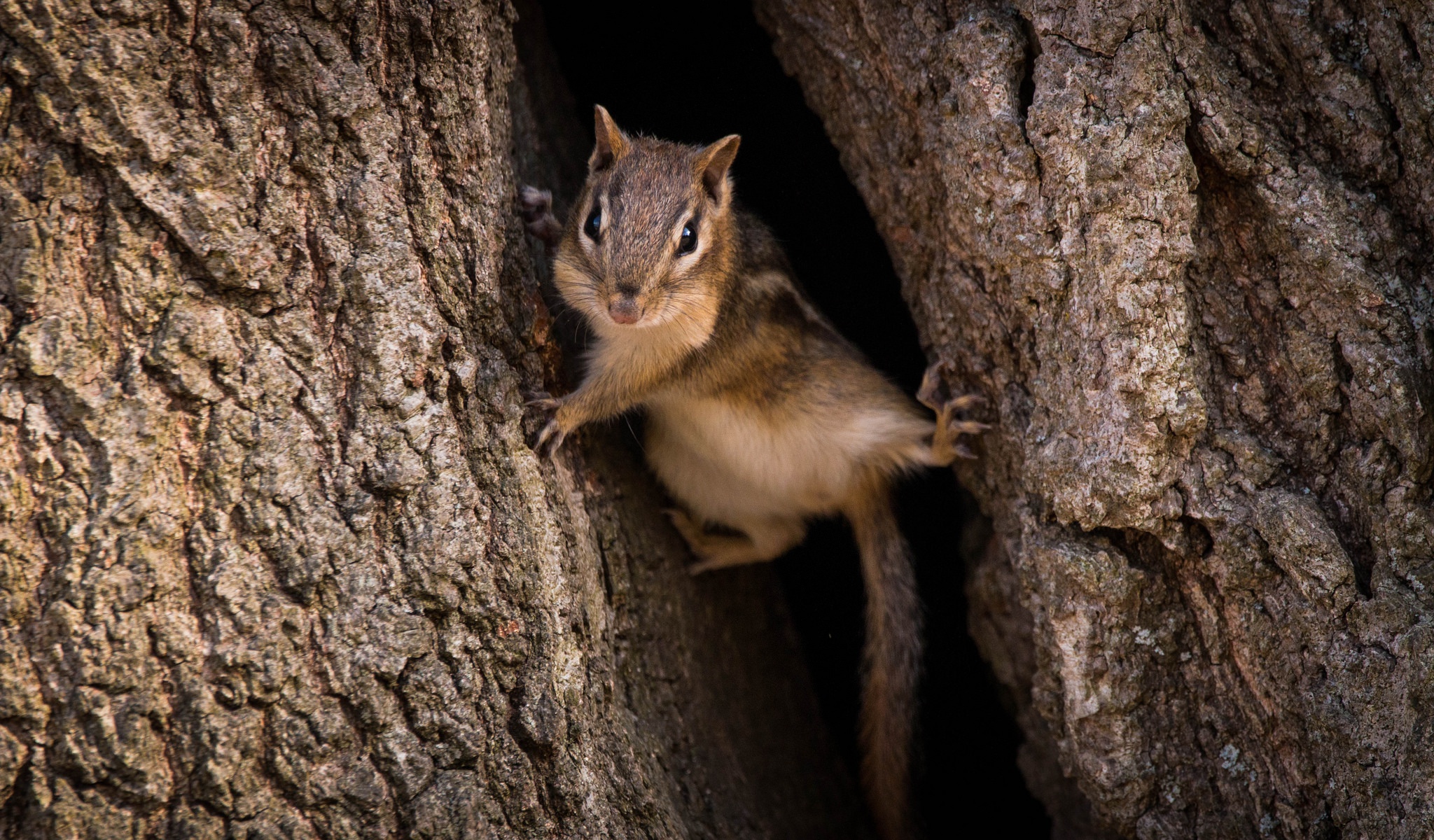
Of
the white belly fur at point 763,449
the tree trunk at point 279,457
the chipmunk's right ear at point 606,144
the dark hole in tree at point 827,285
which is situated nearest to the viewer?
the tree trunk at point 279,457

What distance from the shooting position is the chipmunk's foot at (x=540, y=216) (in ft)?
9.89

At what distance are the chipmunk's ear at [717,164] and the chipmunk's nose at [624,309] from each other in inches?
24.3

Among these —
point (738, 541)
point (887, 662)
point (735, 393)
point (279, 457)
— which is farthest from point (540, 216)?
point (887, 662)

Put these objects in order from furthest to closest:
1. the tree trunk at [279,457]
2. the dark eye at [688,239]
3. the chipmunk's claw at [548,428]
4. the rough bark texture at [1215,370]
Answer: the dark eye at [688,239], the chipmunk's claw at [548,428], the rough bark texture at [1215,370], the tree trunk at [279,457]

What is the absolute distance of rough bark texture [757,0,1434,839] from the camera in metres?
2.38

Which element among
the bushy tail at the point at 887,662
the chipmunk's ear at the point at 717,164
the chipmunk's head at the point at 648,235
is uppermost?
the chipmunk's ear at the point at 717,164

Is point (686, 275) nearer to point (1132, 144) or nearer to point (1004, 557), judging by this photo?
point (1132, 144)

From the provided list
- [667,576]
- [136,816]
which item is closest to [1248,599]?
[667,576]

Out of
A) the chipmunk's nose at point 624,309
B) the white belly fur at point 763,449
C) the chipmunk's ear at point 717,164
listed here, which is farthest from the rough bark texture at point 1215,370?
the chipmunk's nose at point 624,309

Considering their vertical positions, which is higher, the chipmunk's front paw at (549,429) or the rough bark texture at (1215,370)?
the rough bark texture at (1215,370)

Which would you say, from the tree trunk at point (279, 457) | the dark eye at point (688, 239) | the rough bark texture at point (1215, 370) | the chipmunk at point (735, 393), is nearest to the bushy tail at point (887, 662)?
the chipmunk at point (735, 393)

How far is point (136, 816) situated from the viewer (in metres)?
1.93

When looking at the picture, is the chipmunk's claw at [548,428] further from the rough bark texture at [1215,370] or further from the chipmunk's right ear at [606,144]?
the rough bark texture at [1215,370]

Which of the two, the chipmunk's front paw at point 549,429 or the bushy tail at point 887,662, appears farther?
the bushy tail at point 887,662
